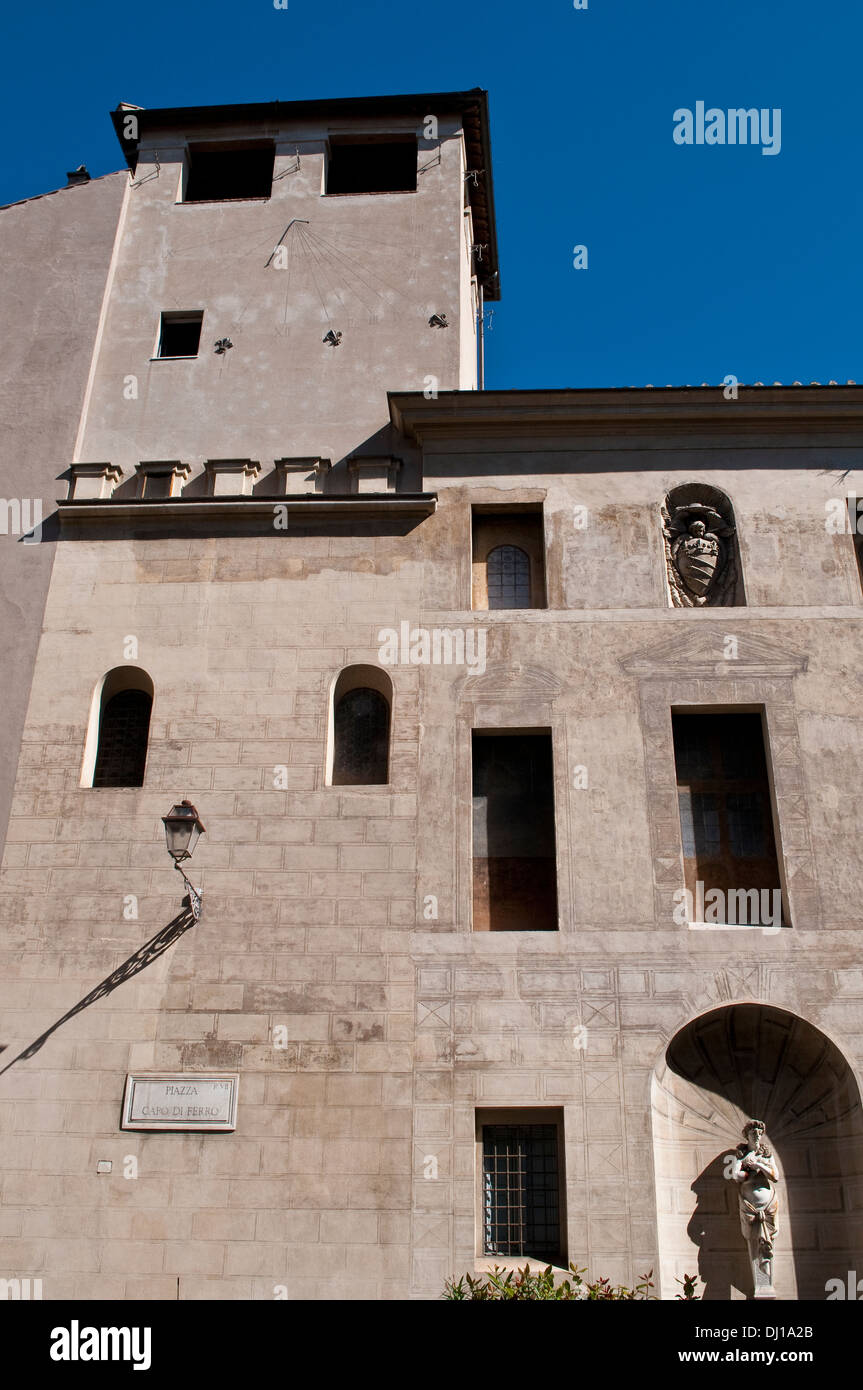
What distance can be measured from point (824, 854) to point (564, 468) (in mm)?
6240

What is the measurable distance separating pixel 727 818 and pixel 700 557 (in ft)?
11.7

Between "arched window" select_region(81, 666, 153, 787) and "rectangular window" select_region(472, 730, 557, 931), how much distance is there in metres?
4.30

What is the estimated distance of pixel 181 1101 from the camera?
12.8 meters

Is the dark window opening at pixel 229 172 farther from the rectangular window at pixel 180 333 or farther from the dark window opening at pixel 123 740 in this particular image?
the dark window opening at pixel 123 740

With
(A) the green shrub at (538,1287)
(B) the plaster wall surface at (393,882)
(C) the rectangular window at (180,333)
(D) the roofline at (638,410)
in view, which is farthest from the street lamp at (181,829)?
(C) the rectangular window at (180,333)

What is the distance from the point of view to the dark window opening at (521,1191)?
41.0 feet

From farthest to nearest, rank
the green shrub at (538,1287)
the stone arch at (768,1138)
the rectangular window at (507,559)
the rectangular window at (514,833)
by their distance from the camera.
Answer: the rectangular window at (507,559) < the rectangular window at (514,833) < the stone arch at (768,1138) < the green shrub at (538,1287)

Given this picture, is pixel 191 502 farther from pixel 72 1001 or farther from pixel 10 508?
pixel 72 1001

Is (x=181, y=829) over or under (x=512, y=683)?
under

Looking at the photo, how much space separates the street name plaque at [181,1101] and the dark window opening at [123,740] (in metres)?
3.84

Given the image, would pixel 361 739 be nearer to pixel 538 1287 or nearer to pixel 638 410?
pixel 638 410

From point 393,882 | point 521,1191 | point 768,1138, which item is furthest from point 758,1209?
point 393,882

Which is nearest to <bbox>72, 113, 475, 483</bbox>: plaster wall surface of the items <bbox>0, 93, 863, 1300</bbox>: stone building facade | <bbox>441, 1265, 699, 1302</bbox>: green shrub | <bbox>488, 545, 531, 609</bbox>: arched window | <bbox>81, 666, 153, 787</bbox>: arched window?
<bbox>0, 93, 863, 1300</bbox>: stone building facade

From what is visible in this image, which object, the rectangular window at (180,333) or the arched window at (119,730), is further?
the rectangular window at (180,333)
